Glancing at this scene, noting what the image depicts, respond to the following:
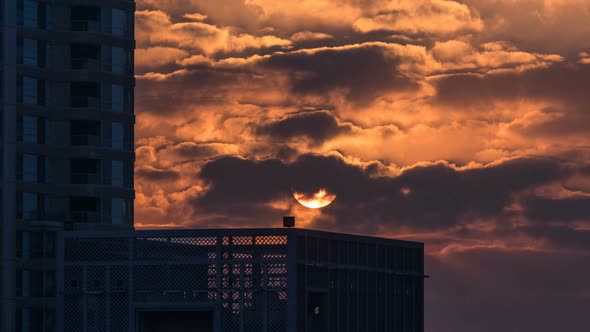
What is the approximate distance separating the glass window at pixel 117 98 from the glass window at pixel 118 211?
6887 millimetres

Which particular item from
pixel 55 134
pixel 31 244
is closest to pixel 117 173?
pixel 55 134

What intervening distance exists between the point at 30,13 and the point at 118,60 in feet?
25.9

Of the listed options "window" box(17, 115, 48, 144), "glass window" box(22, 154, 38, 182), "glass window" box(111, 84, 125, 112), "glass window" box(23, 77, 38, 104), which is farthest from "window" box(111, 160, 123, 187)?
"glass window" box(23, 77, 38, 104)

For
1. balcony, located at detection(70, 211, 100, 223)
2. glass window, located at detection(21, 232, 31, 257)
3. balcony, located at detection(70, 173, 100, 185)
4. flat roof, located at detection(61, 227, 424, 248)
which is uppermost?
balcony, located at detection(70, 173, 100, 185)

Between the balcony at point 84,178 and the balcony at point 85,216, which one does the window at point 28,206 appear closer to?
the balcony at point 85,216

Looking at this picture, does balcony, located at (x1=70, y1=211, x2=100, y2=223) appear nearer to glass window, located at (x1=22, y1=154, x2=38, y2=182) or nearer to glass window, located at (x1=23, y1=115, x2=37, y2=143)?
glass window, located at (x1=22, y1=154, x2=38, y2=182)

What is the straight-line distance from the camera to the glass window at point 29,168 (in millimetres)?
100562

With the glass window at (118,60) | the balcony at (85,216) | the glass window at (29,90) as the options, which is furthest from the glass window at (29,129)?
the glass window at (118,60)

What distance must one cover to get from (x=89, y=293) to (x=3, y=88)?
3421cm

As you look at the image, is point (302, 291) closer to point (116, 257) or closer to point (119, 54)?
point (116, 257)

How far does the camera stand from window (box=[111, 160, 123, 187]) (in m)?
106

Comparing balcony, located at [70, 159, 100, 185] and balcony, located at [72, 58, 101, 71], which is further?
balcony, located at [72, 58, 101, 71]

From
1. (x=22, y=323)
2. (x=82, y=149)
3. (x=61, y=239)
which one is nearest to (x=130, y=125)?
(x=82, y=149)

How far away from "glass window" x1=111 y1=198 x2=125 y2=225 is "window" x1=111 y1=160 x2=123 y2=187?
4.00 feet
